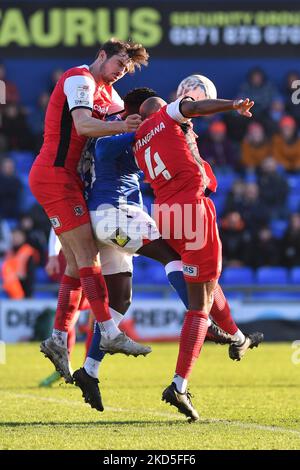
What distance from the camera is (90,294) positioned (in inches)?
298

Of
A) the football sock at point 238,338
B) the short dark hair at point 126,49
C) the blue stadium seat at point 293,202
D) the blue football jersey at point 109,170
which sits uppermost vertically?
the short dark hair at point 126,49

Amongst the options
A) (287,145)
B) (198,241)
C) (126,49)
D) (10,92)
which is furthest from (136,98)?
(10,92)

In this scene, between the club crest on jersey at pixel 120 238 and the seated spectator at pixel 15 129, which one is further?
the seated spectator at pixel 15 129

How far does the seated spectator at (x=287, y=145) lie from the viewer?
63.9ft

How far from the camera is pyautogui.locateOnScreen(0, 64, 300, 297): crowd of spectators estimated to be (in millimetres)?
17938

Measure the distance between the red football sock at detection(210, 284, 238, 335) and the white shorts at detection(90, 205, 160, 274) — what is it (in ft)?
2.05

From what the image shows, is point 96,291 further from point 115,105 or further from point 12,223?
point 12,223

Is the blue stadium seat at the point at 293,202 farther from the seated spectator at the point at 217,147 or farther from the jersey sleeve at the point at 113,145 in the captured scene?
the jersey sleeve at the point at 113,145

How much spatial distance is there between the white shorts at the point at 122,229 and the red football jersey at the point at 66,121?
42cm

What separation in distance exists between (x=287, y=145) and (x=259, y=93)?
1.19 meters

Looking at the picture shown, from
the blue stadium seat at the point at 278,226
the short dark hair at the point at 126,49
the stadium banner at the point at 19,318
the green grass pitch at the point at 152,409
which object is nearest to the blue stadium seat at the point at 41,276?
the stadium banner at the point at 19,318

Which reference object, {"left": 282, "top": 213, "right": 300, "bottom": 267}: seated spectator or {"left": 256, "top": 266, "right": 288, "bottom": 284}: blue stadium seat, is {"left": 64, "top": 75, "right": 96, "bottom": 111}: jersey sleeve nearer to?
{"left": 282, "top": 213, "right": 300, "bottom": 267}: seated spectator

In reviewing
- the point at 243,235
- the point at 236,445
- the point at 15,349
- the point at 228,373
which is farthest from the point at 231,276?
the point at 236,445

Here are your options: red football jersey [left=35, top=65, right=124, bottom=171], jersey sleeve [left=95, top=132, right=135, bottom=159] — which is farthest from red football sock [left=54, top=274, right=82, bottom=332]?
jersey sleeve [left=95, top=132, right=135, bottom=159]
